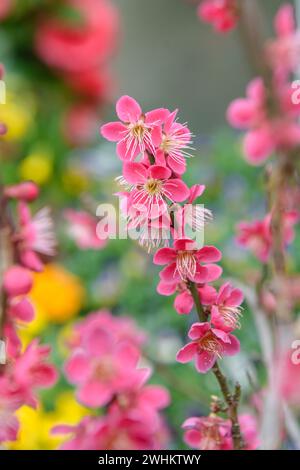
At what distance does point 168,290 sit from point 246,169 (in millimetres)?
1560

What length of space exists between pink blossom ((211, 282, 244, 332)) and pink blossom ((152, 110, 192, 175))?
3.3 inches

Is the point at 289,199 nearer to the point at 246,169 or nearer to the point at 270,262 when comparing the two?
the point at 270,262

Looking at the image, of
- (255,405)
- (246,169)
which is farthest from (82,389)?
(246,169)

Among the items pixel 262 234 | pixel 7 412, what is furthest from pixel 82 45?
pixel 7 412

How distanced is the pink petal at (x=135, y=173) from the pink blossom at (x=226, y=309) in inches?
3.4

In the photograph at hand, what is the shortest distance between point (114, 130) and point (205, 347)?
0.15 metres

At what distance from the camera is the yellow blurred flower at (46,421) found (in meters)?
1.11

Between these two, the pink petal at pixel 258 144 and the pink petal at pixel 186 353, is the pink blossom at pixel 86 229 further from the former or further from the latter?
the pink petal at pixel 186 353

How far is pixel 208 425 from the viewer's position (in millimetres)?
520

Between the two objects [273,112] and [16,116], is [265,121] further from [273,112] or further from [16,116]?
[16,116]

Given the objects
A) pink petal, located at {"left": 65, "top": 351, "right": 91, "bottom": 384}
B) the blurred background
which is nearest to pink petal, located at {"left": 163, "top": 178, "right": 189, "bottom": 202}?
pink petal, located at {"left": 65, "top": 351, "right": 91, "bottom": 384}

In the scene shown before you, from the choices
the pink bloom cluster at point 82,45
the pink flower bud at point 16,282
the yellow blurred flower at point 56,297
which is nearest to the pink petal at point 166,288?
the pink flower bud at point 16,282
